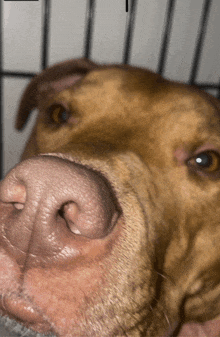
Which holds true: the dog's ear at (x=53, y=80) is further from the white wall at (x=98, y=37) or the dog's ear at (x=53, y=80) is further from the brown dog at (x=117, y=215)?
the white wall at (x=98, y=37)

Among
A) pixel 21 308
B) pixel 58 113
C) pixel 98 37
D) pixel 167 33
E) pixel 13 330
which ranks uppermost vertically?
pixel 167 33

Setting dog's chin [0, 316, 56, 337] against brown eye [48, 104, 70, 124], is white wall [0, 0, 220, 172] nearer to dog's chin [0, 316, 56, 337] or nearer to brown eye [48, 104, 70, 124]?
brown eye [48, 104, 70, 124]

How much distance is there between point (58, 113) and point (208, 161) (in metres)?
0.98

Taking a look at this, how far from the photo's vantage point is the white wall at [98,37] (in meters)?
3.09

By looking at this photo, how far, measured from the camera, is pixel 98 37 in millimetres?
3291

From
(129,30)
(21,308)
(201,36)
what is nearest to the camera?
(21,308)

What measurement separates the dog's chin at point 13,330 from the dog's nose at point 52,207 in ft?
A: 1.31

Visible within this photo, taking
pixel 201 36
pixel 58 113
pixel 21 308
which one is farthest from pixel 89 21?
pixel 21 308

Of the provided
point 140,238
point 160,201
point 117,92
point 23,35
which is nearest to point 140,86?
point 117,92

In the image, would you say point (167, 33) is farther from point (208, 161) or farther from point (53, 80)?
point (208, 161)

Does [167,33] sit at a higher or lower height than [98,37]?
higher

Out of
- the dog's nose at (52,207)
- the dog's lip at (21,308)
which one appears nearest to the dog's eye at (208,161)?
the dog's nose at (52,207)

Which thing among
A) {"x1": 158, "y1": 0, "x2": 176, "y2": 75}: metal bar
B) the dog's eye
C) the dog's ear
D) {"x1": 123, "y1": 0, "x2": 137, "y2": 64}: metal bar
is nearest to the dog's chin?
the dog's eye

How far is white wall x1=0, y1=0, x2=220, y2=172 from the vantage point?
10.2ft
